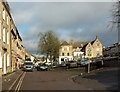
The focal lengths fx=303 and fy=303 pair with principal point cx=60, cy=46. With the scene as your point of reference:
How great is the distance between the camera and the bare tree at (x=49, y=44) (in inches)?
3991

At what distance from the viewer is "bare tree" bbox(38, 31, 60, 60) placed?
333 feet

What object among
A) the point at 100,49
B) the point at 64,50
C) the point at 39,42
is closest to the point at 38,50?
the point at 39,42

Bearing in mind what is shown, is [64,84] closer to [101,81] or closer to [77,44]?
[101,81]

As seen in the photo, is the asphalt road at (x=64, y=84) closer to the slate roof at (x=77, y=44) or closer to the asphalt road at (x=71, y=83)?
the asphalt road at (x=71, y=83)

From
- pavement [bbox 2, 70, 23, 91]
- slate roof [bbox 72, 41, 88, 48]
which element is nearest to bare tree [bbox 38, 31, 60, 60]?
slate roof [bbox 72, 41, 88, 48]

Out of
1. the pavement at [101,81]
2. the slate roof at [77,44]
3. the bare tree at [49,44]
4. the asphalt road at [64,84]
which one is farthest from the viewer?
the slate roof at [77,44]

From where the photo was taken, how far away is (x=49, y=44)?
334 feet

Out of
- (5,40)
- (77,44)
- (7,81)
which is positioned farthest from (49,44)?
(7,81)

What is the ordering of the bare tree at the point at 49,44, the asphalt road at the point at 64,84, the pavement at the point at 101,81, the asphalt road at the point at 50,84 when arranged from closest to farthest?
the pavement at the point at 101,81, the asphalt road at the point at 64,84, the asphalt road at the point at 50,84, the bare tree at the point at 49,44

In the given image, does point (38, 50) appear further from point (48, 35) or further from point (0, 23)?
point (0, 23)

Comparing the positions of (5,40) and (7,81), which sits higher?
(5,40)

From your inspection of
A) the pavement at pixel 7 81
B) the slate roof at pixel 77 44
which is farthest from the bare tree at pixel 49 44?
the pavement at pixel 7 81

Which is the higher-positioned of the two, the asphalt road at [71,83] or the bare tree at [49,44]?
the bare tree at [49,44]

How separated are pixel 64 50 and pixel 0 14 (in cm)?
9951
